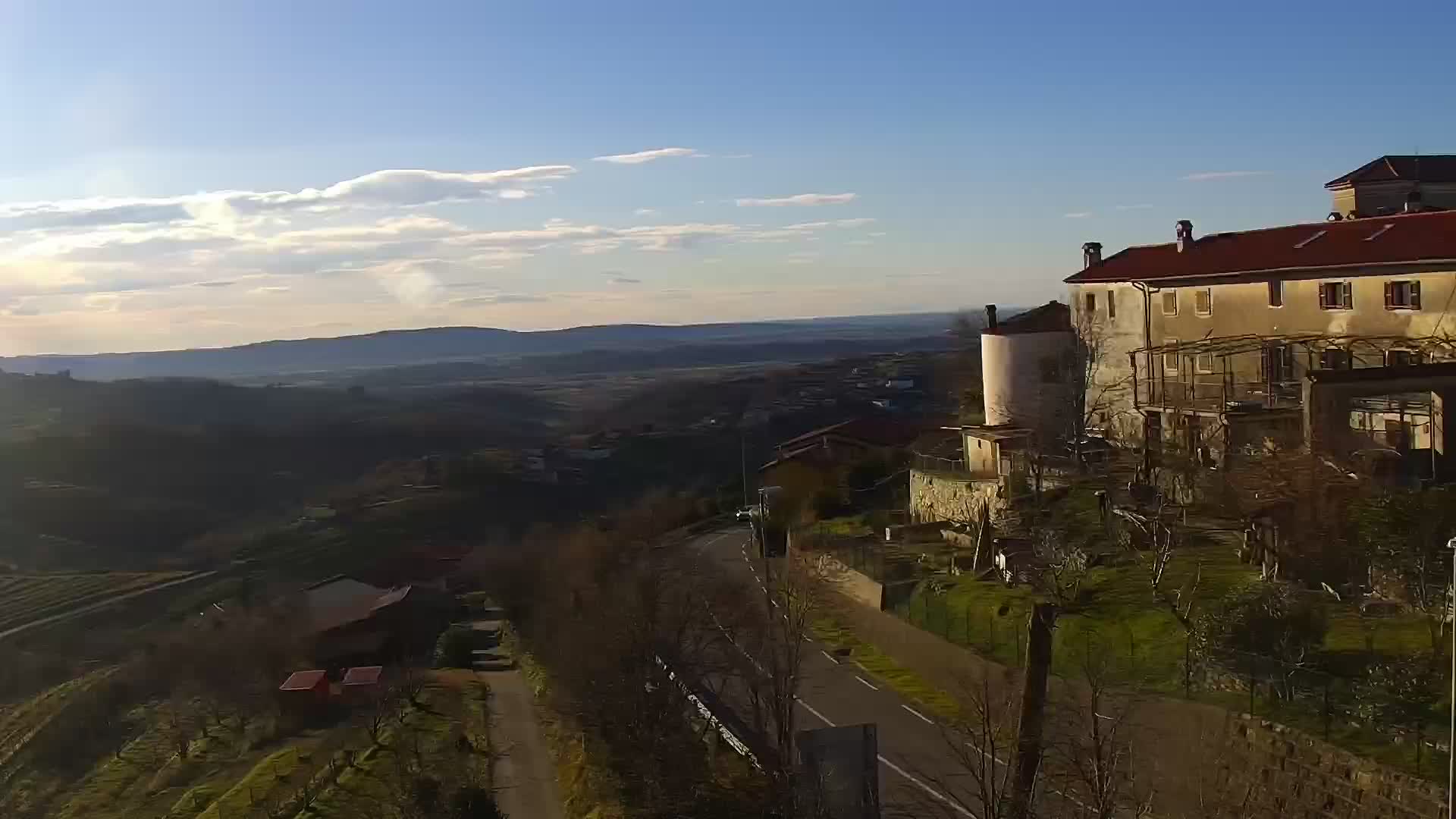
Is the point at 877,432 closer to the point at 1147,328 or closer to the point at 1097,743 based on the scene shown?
the point at 1147,328

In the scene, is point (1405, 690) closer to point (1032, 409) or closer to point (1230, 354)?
point (1230, 354)

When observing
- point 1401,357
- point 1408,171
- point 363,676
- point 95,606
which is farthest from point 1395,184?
point 95,606

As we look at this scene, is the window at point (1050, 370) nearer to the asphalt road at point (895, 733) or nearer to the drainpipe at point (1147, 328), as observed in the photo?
the drainpipe at point (1147, 328)

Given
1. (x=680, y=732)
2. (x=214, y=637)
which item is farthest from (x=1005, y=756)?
(x=214, y=637)

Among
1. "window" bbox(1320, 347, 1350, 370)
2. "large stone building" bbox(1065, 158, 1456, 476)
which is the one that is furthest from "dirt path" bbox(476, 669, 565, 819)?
"window" bbox(1320, 347, 1350, 370)

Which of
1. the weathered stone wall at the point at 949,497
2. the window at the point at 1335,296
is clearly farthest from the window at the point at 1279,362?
the weathered stone wall at the point at 949,497

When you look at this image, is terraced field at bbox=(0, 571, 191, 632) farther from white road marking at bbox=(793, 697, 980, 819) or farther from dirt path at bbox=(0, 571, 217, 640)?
white road marking at bbox=(793, 697, 980, 819)
